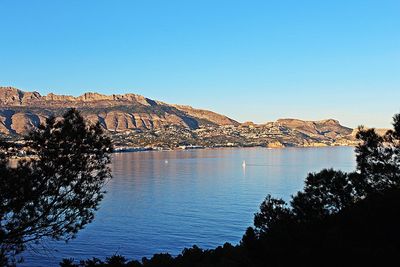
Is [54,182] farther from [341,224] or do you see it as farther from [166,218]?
[166,218]

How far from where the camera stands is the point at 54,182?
14.3 meters

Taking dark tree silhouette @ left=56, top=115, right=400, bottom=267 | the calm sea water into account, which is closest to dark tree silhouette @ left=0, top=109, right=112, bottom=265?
dark tree silhouette @ left=56, top=115, right=400, bottom=267

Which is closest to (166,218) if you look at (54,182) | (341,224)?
(341,224)

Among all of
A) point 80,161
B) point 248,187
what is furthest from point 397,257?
point 248,187

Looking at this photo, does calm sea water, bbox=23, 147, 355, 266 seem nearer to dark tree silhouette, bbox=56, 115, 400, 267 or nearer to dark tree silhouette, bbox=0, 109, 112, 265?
dark tree silhouette, bbox=0, 109, 112, 265

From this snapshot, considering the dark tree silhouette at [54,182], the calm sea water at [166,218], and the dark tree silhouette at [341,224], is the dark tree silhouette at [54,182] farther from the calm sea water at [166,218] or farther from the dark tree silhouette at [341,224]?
the calm sea water at [166,218]

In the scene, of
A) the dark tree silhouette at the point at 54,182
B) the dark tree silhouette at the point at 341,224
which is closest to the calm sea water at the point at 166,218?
the dark tree silhouette at the point at 54,182

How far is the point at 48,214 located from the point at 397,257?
35.2 feet

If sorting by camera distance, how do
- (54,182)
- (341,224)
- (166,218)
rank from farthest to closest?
1. (166,218)
2. (341,224)
3. (54,182)

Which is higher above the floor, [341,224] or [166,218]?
[341,224]

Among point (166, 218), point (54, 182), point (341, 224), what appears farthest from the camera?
point (166, 218)

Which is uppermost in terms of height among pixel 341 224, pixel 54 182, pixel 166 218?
pixel 54 182

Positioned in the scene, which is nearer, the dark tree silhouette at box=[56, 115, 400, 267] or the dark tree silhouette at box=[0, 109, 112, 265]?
the dark tree silhouette at box=[56, 115, 400, 267]

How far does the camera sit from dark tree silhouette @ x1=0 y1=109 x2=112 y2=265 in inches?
530
